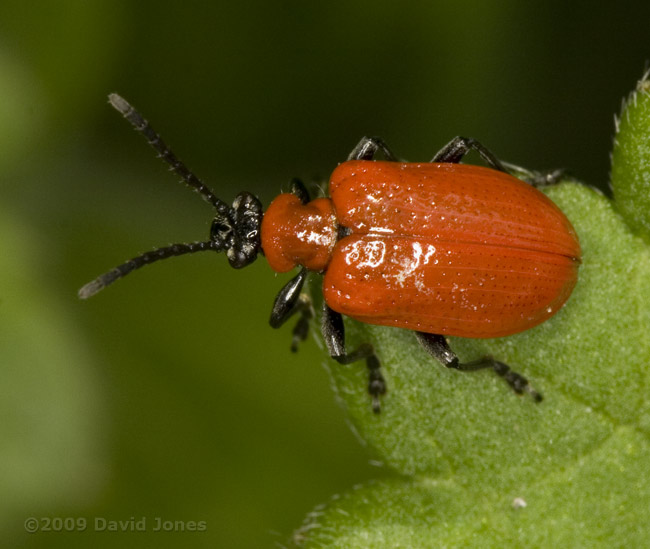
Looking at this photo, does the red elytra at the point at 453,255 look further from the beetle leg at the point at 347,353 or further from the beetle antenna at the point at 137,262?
the beetle antenna at the point at 137,262

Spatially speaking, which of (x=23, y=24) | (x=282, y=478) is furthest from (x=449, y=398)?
(x=23, y=24)

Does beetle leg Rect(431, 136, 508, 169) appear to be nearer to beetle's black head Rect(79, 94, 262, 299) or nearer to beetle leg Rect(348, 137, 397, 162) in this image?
beetle leg Rect(348, 137, 397, 162)

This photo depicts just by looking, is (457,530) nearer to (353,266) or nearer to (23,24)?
(353,266)

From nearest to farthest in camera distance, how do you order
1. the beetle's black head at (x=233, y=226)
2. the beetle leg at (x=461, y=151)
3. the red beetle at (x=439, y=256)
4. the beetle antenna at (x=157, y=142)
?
1. the red beetle at (x=439, y=256)
2. the beetle antenna at (x=157, y=142)
3. the beetle's black head at (x=233, y=226)
4. the beetle leg at (x=461, y=151)

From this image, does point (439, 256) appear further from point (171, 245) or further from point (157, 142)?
point (157, 142)

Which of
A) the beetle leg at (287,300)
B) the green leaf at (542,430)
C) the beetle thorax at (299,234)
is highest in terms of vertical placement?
the beetle thorax at (299,234)

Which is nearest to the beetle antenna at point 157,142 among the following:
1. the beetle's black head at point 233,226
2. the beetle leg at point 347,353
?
the beetle's black head at point 233,226
